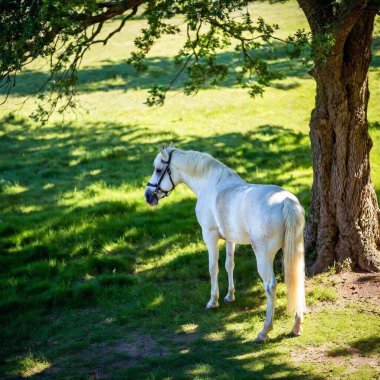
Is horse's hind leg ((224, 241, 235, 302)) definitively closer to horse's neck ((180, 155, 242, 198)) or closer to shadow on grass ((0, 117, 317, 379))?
shadow on grass ((0, 117, 317, 379))

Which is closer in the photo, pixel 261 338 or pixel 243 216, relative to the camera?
pixel 261 338

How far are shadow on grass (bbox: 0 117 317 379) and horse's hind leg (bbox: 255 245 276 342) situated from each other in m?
0.22

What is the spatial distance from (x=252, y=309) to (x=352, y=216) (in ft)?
7.82

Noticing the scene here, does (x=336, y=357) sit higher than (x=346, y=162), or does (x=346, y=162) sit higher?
(x=346, y=162)

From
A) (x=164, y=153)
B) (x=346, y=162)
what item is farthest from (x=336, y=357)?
(x=164, y=153)

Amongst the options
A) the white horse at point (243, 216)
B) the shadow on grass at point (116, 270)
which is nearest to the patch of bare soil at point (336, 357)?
the shadow on grass at point (116, 270)

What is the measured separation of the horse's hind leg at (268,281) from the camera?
25.2 ft

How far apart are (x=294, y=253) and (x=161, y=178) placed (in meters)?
3.23

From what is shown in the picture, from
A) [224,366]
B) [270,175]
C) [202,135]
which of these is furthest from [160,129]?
[224,366]

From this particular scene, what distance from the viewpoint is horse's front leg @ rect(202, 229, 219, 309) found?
903cm

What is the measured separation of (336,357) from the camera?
7039 mm

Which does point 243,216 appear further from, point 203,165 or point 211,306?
point 211,306

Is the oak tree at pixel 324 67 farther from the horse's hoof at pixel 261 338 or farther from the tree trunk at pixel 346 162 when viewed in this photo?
the horse's hoof at pixel 261 338

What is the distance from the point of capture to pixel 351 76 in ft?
29.7
